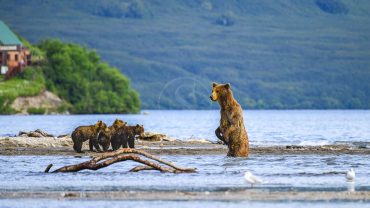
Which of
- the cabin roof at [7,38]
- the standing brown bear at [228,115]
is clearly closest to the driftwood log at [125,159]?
the standing brown bear at [228,115]

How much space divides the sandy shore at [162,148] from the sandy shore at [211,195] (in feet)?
45.8

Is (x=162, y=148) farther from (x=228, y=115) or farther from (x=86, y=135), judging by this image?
(x=228, y=115)

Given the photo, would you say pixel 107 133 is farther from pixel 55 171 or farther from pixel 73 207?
pixel 73 207

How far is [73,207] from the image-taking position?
24.8 meters

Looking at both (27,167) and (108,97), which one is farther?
(108,97)

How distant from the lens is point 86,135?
4147 cm

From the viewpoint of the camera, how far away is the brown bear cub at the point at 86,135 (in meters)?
41.3

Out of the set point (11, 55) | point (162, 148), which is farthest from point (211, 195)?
point (11, 55)

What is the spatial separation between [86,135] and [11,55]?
134033 mm

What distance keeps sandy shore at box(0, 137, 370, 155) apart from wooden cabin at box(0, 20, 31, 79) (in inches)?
4828

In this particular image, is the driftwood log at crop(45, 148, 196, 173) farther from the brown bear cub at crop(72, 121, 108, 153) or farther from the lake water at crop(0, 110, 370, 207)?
the brown bear cub at crop(72, 121, 108, 153)

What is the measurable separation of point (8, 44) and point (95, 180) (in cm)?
14448

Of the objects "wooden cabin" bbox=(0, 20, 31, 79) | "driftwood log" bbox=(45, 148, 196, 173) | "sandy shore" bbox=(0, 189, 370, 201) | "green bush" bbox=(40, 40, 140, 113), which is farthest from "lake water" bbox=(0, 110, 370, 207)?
"green bush" bbox=(40, 40, 140, 113)

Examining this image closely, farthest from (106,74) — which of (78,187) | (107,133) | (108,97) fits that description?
(78,187)
